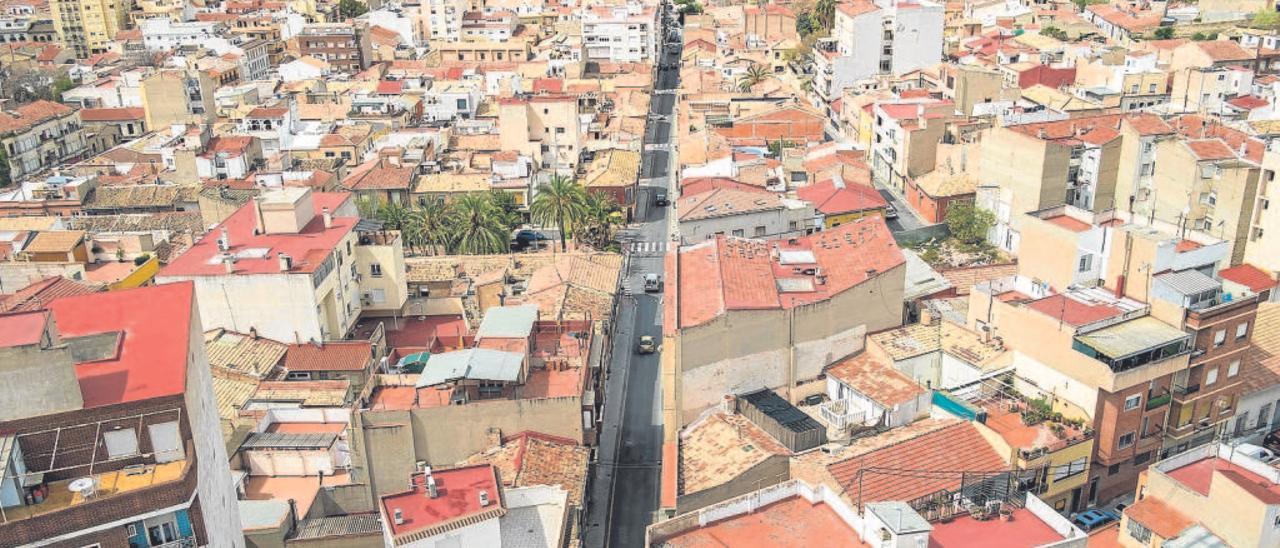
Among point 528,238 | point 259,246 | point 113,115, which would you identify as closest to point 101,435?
point 259,246

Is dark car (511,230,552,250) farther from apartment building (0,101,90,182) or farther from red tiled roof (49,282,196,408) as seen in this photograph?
apartment building (0,101,90,182)

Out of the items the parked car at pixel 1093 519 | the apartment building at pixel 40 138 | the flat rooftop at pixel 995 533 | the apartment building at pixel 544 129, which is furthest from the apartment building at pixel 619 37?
the flat rooftop at pixel 995 533

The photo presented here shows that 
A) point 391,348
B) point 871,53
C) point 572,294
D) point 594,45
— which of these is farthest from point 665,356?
point 594,45

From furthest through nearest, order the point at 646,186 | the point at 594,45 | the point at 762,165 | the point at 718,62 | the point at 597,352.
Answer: the point at 594,45 < the point at 718,62 < the point at 646,186 < the point at 762,165 < the point at 597,352

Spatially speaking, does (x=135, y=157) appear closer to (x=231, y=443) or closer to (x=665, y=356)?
(x=231, y=443)

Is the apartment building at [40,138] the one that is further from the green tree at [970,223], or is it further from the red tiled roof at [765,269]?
the green tree at [970,223]

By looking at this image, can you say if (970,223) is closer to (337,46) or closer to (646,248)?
(646,248)

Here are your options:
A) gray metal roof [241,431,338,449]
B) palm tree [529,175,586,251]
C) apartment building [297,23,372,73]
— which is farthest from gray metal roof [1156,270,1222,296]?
apartment building [297,23,372,73]
